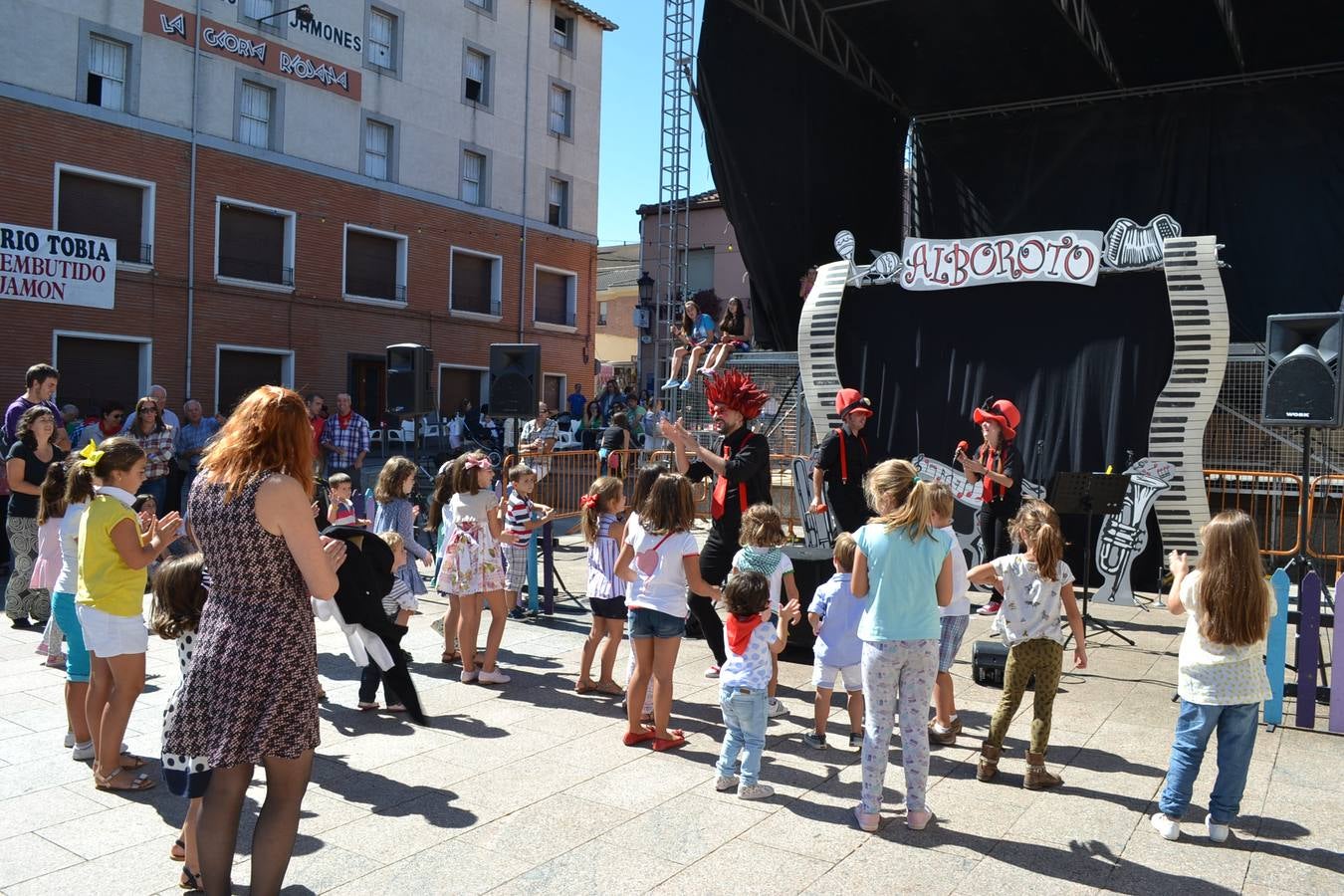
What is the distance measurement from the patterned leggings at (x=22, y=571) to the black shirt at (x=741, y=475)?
5.74 metres

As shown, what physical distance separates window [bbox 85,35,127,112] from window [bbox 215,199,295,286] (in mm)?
2888

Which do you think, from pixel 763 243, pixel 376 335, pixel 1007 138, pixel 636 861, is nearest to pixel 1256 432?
pixel 763 243

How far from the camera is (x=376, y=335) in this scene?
2689 centimetres

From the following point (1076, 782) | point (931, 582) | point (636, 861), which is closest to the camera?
point (636, 861)

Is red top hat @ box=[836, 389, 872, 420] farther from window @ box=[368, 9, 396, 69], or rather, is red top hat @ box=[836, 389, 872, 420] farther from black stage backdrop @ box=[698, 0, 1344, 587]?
window @ box=[368, 9, 396, 69]

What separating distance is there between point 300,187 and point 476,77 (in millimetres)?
7239

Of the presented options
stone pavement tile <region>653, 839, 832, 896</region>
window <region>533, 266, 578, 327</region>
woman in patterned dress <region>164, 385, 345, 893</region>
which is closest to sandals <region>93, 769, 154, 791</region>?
woman in patterned dress <region>164, 385, 345, 893</region>

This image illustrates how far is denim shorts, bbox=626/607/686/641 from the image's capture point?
555 cm

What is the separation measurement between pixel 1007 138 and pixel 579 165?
59.3 feet

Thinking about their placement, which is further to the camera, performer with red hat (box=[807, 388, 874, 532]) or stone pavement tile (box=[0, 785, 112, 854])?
performer with red hat (box=[807, 388, 874, 532])

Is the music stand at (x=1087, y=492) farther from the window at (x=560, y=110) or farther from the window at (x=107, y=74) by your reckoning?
the window at (x=560, y=110)

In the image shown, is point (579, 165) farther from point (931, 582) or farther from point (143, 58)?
point (931, 582)

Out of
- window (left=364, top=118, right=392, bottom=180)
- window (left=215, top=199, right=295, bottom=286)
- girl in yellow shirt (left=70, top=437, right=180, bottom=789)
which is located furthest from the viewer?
window (left=364, top=118, right=392, bottom=180)

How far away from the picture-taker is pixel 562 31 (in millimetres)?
32438
